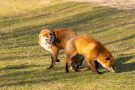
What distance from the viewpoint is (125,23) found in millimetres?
22266

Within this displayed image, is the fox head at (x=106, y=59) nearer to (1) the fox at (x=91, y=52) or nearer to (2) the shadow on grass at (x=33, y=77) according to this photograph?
(1) the fox at (x=91, y=52)

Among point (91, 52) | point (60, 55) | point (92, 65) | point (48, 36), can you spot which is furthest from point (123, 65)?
point (60, 55)

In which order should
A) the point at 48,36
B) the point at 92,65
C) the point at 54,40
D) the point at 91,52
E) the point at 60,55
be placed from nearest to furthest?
the point at 91,52, the point at 92,65, the point at 48,36, the point at 54,40, the point at 60,55

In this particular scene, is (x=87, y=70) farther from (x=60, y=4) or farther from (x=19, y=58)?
(x=60, y=4)

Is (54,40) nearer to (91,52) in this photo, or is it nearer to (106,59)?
(91,52)

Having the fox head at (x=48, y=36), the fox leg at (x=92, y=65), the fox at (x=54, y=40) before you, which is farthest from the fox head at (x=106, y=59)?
the fox head at (x=48, y=36)

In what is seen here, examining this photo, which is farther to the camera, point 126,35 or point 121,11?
point 121,11

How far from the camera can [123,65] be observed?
11.8 metres

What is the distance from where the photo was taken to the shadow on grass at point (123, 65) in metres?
11.3

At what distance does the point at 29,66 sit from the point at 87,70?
66.5 inches

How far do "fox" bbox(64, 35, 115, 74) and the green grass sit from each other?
0.29 meters

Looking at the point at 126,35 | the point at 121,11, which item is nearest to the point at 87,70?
the point at 126,35

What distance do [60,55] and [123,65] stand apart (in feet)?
8.68

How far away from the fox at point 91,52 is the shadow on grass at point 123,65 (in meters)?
0.65
